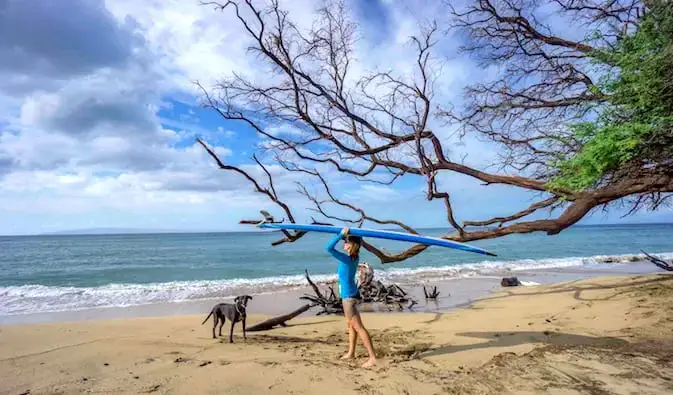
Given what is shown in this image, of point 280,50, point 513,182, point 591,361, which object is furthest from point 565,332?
point 280,50

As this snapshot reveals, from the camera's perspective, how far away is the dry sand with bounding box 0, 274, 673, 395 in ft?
14.3

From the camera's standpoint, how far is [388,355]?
5.70 m

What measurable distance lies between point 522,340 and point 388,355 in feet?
7.90

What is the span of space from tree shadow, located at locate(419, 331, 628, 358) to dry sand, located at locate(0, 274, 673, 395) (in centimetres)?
2

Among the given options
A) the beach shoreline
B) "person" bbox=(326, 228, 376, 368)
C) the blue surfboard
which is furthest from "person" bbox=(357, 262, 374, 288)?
"person" bbox=(326, 228, 376, 368)

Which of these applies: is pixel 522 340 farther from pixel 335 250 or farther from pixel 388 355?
pixel 335 250

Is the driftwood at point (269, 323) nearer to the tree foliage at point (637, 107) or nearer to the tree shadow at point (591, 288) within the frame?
the tree foliage at point (637, 107)

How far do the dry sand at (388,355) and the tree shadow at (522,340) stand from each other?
0.05 feet

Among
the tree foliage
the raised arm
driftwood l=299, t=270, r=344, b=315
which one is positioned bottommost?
driftwood l=299, t=270, r=344, b=315

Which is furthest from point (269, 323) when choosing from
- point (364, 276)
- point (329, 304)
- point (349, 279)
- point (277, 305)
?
point (277, 305)

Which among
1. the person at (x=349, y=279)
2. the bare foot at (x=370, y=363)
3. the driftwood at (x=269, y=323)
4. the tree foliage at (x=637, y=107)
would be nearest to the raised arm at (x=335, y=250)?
the person at (x=349, y=279)

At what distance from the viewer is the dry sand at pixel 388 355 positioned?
4344 mm

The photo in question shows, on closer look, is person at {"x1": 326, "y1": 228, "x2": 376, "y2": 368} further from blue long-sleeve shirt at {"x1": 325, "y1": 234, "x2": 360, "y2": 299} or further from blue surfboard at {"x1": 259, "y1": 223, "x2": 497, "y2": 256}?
blue surfboard at {"x1": 259, "y1": 223, "x2": 497, "y2": 256}

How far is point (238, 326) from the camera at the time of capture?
29.1 ft
